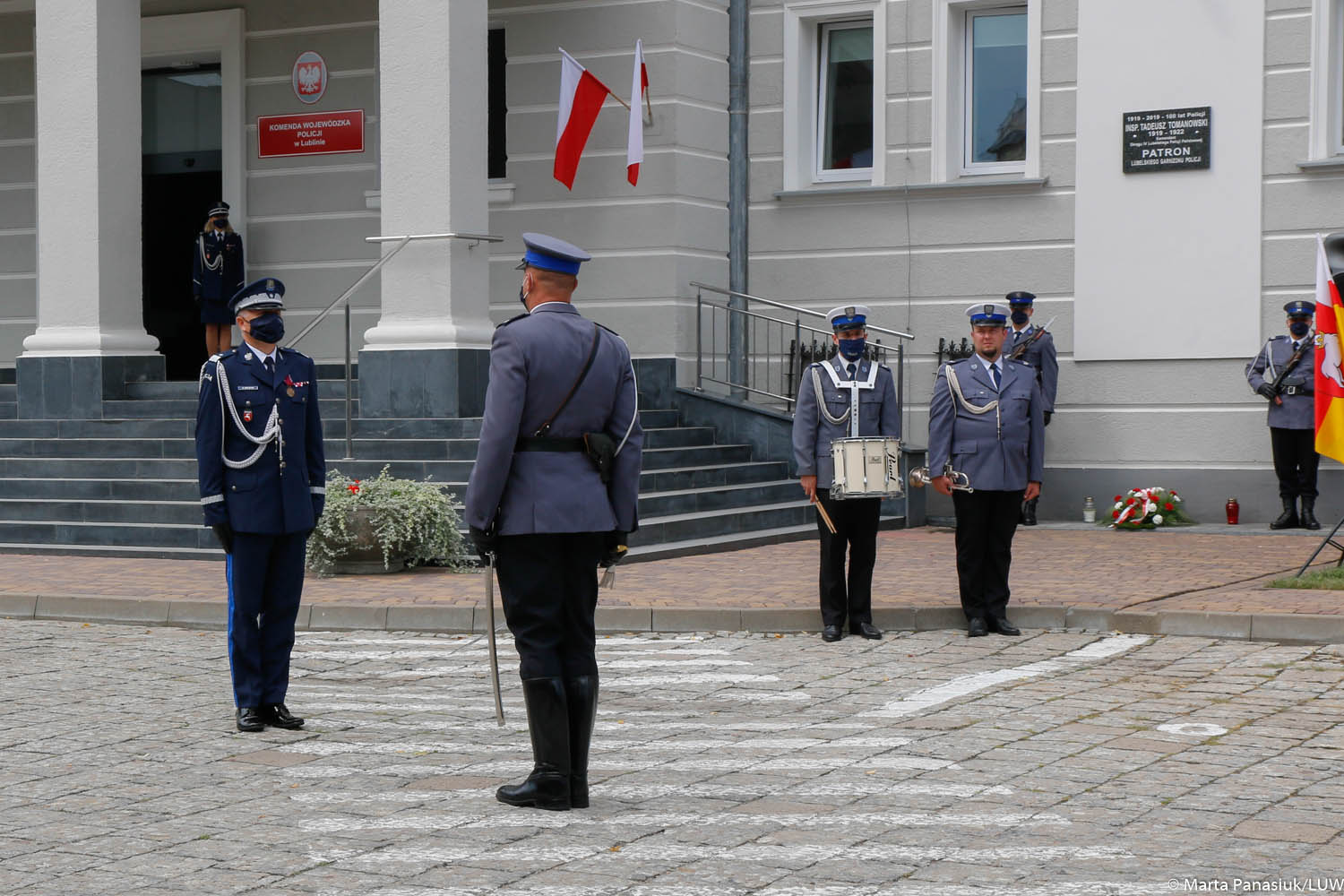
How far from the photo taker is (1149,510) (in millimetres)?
15969

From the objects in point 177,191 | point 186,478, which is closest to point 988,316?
Answer: point 186,478

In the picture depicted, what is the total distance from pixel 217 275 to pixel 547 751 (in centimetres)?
1295

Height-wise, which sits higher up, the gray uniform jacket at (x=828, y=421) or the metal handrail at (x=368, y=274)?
the metal handrail at (x=368, y=274)

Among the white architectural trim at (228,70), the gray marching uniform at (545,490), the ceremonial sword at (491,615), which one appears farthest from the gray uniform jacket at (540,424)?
the white architectural trim at (228,70)

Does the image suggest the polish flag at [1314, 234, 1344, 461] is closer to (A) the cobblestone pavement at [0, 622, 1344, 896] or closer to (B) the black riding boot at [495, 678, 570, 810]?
(A) the cobblestone pavement at [0, 622, 1344, 896]

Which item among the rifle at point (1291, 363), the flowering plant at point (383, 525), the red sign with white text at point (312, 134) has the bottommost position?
the flowering plant at point (383, 525)

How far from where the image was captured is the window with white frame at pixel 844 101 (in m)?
17.9

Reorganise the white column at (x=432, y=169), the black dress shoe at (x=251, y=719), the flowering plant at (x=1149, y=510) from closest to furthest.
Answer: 1. the black dress shoe at (x=251, y=719)
2. the white column at (x=432, y=169)
3. the flowering plant at (x=1149, y=510)

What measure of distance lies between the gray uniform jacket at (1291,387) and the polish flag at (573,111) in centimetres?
648

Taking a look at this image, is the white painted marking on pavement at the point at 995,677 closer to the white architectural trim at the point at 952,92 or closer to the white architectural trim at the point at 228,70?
the white architectural trim at the point at 952,92

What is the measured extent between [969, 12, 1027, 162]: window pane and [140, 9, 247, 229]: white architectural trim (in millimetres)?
7609

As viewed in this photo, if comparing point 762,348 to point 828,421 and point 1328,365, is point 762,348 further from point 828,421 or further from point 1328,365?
point 828,421

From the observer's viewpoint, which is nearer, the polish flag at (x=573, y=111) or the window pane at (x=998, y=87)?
the polish flag at (x=573, y=111)

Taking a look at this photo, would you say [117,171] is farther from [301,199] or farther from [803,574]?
[803,574]
